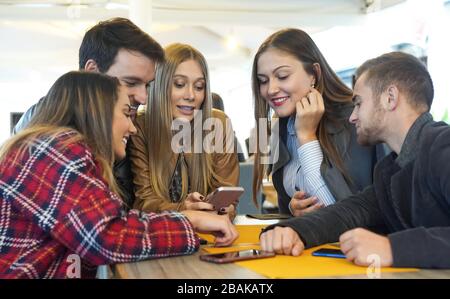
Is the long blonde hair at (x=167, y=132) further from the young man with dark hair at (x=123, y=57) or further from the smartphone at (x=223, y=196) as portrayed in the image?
the smartphone at (x=223, y=196)

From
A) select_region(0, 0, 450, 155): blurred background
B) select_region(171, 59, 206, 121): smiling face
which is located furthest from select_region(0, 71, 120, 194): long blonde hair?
select_region(0, 0, 450, 155): blurred background

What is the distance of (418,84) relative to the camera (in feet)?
5.12

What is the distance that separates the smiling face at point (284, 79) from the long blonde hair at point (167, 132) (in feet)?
1.03

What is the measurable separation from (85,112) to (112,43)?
778 millimetres

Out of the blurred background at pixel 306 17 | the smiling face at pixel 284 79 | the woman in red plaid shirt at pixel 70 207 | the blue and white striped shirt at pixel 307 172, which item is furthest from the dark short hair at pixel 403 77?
the blurred background at pixel 306 17

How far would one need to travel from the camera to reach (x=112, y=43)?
2.12 meters

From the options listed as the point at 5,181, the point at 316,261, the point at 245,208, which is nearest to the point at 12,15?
the point at 245,208

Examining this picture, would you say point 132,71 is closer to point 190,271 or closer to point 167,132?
point 167,132

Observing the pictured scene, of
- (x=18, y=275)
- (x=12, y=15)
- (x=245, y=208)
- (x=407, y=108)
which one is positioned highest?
(x=12, y=15)

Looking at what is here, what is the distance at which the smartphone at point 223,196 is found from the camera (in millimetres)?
1644

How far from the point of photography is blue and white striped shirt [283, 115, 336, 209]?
196 cm

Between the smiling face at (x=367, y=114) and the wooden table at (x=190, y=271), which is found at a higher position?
the smiling face at (x=367, y=114)
